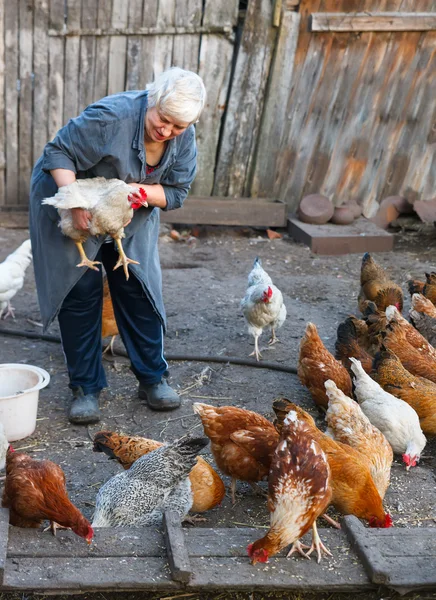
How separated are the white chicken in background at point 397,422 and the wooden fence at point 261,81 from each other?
4.64 m

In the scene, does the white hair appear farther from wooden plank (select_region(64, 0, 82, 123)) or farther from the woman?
wooden plank (select_region(64, 0, 82, 123))

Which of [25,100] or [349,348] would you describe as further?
[25,100]

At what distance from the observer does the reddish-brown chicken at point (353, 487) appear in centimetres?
352

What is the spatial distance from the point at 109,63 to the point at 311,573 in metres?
6.05

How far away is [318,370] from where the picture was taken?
15.2ft

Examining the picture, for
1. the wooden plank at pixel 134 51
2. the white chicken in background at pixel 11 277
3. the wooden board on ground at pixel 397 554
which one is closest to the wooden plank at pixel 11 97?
the wooden plank at pixel 134 51

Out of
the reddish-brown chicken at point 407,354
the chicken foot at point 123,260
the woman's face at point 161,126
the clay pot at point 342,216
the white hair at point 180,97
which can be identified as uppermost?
the white hair at point 180,97

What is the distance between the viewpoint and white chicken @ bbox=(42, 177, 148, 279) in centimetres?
367

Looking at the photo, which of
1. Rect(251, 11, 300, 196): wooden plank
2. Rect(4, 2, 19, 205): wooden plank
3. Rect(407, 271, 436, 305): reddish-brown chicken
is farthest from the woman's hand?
Rect(251, 11, 300, 196): wooden plank

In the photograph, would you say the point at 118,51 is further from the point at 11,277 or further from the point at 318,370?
the point at 318,370

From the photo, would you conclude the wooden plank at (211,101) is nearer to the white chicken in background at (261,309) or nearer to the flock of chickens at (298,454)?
the white chicken in background at (261,309)

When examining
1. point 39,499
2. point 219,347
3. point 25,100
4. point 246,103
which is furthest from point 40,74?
point 39,499

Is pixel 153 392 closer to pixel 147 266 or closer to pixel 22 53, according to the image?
pixel 147 266

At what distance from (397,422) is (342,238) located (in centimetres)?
416
